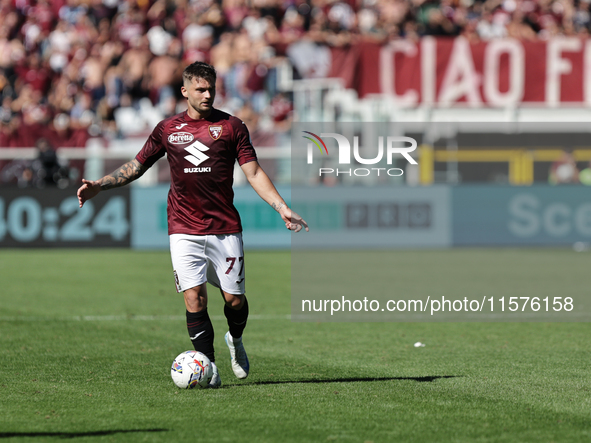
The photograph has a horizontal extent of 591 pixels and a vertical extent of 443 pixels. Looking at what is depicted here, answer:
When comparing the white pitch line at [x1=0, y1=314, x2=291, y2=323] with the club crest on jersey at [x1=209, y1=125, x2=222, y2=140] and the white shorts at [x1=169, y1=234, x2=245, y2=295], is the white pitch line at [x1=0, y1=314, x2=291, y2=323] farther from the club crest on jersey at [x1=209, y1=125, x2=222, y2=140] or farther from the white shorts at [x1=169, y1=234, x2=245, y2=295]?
the club crest on jersey at [x1=209, y1=125, x2=222, y2=140]

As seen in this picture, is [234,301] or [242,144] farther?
[234,301]

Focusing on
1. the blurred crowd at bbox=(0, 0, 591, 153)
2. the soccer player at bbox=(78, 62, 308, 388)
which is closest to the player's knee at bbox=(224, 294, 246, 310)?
the soccer player at bbox=(78, 62, 308, 388)

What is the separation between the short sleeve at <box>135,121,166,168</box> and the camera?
265 inches

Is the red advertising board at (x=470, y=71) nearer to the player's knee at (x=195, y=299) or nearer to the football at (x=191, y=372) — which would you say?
the player's knee at (x=195, y=299)

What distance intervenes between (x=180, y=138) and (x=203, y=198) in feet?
1.42

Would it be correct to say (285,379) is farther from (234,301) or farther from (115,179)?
(115,179)

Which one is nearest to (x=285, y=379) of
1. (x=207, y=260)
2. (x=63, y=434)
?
(x=207, y=260)

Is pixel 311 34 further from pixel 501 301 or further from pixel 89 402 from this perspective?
pixel 89 402

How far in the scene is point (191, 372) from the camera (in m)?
6.44

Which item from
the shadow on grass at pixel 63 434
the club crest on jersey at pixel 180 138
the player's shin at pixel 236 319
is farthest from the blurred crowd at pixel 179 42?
the shadow on grass at pixel 63 434

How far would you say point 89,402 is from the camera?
604cm

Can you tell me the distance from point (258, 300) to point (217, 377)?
5.45m

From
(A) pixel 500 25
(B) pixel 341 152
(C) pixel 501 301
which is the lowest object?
(C) pixel 501 301

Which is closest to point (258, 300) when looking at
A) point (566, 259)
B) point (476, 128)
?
point (566, 259)
